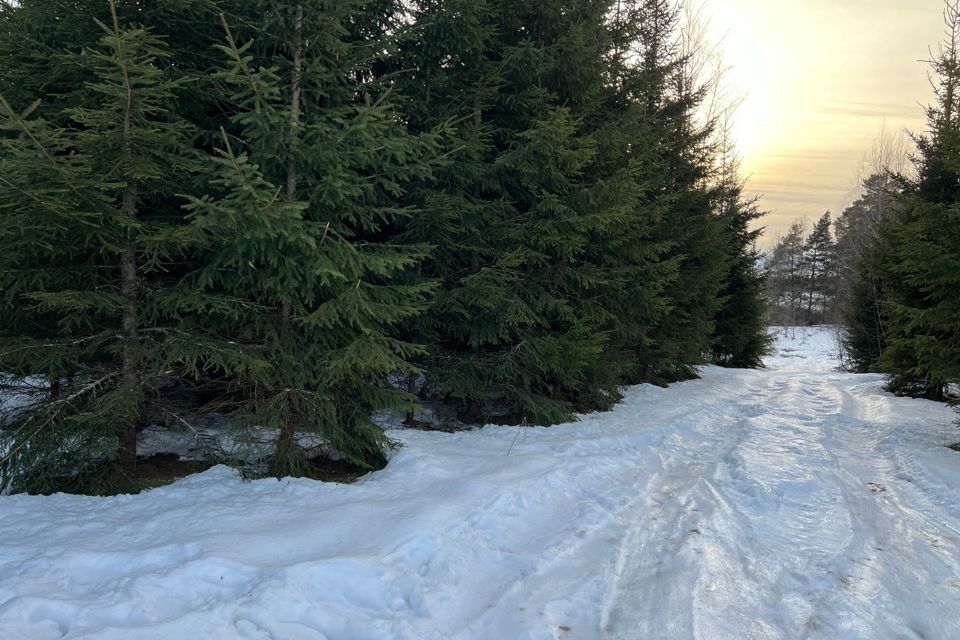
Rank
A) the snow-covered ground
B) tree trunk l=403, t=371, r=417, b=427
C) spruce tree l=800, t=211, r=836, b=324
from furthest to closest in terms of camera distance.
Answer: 1. spruce tree l=800, t=211, r=836, b=324
2. tree trunk l=403, t=371, r=417, b=427
3. the snow-covered ground

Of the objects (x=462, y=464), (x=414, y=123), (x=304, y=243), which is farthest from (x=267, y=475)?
(x=414, y=123)

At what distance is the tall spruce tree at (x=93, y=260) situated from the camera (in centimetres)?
387

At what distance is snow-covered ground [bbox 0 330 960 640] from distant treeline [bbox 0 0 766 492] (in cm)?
100

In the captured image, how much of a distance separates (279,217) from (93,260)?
2.25 m

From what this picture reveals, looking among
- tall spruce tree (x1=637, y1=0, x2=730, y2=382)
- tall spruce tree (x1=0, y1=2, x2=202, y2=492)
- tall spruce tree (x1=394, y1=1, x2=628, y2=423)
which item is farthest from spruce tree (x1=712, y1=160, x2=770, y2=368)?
tall spruce tree (x1=0, y1=2, x2=202, y2=492)

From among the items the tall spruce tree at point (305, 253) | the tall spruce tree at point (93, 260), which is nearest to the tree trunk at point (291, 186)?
the tall spruce tree at point (305, 253)

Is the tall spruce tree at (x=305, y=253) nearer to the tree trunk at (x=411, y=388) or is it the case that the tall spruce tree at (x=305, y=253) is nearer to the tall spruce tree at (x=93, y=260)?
the tall spruce tree at (x=93, y=260)

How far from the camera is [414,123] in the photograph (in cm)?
704

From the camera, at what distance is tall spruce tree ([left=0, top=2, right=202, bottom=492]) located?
387cm

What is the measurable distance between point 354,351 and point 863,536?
4872 mm

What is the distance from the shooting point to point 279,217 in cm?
413

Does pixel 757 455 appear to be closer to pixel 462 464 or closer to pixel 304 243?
pixel 462 464

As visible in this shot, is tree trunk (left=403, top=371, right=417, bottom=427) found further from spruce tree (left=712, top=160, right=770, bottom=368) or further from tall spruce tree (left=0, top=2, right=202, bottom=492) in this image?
spruce tree (left=712, top=160, right=770, bottom=368)

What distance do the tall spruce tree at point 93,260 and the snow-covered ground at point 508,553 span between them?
62 centimetres
